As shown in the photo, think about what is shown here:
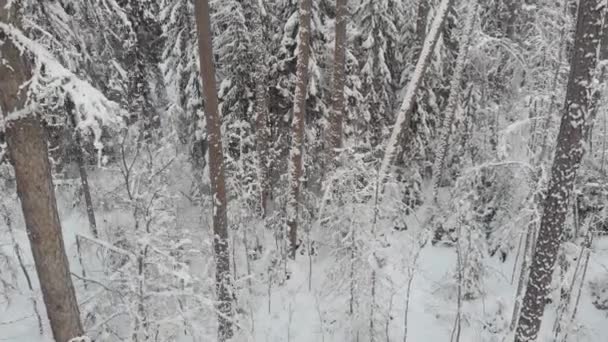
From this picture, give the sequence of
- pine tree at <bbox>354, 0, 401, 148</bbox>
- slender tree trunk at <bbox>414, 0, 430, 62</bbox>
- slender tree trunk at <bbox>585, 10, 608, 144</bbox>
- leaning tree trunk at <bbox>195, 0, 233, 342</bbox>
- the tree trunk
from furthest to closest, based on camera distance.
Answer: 1. pine tree at <bbox>354, 0, 401, 148</bbox>
2. slender tree trunk at <bbox>414, 0, 430, 62</bbox>
3. the tree trunk
4. leaning tree trunk at <bbox>195, 0, 233, 342</bbox>
5. slender tree trunk at <bbox>585, 10, 608, 144</bbox>

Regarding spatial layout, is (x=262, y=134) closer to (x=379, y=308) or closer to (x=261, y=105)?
(x=261, y=105)

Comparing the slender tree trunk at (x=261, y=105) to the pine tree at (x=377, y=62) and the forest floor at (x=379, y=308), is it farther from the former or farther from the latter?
the pine tree at (x=377, y=62)

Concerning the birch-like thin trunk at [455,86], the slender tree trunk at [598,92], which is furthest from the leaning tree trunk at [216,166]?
the birch-like thin trunk at [455,86]

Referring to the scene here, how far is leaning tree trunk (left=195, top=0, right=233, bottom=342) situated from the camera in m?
8.82

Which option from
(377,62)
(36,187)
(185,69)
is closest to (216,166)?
(36,187)

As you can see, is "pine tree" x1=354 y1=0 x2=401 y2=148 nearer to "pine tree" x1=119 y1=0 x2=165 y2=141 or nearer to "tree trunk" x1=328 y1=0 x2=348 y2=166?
"tree trunk" x1=328 y1=0 x2=348 y2=166

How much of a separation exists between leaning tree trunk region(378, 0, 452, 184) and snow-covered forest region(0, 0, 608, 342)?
0.20ft

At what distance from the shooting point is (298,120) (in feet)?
43.4

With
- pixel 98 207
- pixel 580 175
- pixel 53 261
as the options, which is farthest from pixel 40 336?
pixel 580 175

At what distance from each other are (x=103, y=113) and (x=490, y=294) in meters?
12.6

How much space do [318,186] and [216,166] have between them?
793 cm

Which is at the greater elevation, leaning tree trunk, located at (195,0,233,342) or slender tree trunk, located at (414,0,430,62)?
slender tree trunk, located at (414,0,430,62)

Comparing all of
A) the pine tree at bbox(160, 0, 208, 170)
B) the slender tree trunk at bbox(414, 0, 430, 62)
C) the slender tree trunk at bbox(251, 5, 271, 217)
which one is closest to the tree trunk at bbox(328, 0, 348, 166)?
the slender tree trunk at bbox(251, 5, 271, 217)

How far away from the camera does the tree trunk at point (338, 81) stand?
12.0 m
